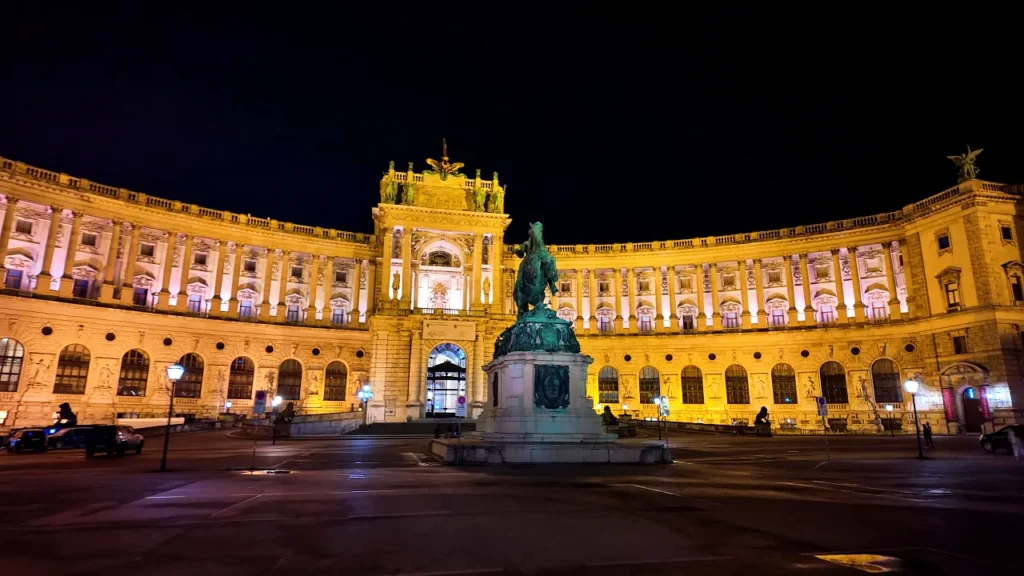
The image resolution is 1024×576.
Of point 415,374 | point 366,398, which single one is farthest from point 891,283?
point 366,398

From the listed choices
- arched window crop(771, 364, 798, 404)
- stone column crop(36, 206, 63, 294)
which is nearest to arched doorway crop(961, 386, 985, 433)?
arched window crop(771, 364, 798, 404)

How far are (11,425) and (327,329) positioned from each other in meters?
23.5

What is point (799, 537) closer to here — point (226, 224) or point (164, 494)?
point (164, 494)

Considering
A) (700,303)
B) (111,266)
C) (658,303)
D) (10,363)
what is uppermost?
(111,266)

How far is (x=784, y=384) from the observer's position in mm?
52062

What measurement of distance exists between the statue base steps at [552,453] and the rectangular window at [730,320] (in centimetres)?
4271

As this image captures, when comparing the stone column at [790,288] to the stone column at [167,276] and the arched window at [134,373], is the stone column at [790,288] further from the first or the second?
the arched window at [134,373]

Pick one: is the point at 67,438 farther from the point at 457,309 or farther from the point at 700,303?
the point at 700,303

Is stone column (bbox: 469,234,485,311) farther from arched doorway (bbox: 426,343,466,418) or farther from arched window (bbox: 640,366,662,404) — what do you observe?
arched window (bbox: 640,366,662,404)

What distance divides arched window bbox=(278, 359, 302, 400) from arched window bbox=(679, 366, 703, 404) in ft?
121

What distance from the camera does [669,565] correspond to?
5859 mm

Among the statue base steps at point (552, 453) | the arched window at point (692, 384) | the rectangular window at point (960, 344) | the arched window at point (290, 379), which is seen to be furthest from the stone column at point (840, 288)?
the arched window at point (290, 379)

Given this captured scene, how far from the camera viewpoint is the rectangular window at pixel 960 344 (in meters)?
42.4

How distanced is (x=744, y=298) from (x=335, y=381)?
41078 millimetres
